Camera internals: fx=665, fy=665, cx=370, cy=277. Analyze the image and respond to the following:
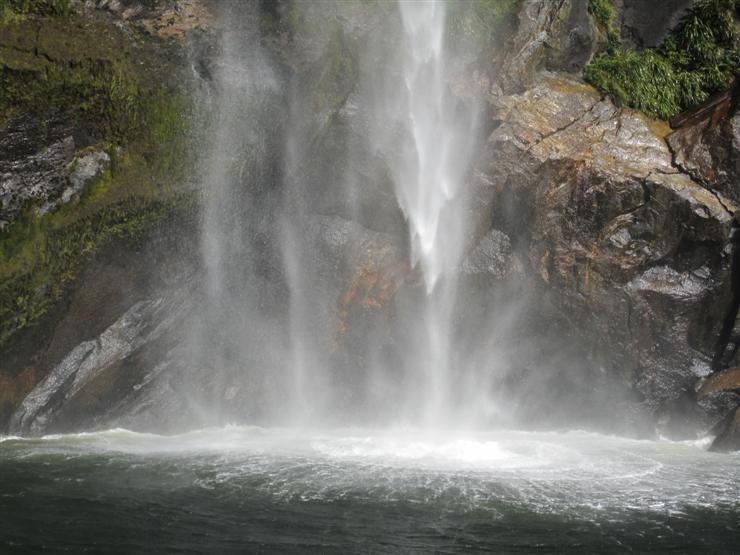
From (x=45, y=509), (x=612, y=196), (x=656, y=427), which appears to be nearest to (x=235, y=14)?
(x=612, y=196)

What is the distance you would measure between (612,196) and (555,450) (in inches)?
231

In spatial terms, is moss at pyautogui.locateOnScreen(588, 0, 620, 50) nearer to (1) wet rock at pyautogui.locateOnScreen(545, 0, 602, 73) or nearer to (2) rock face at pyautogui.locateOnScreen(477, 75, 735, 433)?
(1) wet rock at pyautogui.locateOnScreen(545, 0, 602, 73)

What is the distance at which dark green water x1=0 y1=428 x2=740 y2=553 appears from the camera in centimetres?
782

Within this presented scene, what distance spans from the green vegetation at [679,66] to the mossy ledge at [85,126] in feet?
35.3

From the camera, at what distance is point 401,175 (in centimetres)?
1598

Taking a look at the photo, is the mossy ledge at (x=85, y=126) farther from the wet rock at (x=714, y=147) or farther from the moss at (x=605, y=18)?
the moss at (x=605, y=18)

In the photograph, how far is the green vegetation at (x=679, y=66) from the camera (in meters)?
16.9

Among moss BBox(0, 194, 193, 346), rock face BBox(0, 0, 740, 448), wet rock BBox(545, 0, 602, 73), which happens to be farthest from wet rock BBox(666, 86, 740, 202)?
moss BBox(0, 194, 193, 346)

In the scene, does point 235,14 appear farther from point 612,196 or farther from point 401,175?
point 612,196

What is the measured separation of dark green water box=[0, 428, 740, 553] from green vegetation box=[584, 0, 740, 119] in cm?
902

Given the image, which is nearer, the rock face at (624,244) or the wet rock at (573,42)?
the rock face at (624,244)

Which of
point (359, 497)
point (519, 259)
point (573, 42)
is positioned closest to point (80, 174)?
point (359, 497)

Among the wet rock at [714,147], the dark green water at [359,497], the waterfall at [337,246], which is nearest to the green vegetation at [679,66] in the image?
the wet rock at [714,147]

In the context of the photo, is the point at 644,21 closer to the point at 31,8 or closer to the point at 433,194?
the point at 433,194
